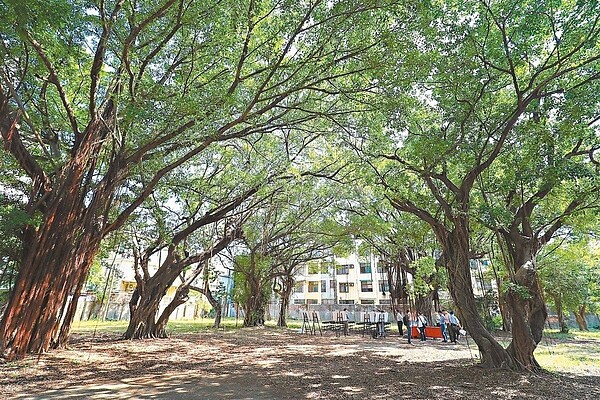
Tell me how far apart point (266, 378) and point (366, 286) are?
99.4 ft

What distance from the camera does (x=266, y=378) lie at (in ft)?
17.6

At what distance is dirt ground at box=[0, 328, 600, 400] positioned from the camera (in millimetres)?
4391

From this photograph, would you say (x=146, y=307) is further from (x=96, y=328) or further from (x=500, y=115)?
(x=500, y=115)

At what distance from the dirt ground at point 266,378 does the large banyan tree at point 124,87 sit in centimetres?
103

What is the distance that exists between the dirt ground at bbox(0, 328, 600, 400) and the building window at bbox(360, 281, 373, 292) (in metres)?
27.0

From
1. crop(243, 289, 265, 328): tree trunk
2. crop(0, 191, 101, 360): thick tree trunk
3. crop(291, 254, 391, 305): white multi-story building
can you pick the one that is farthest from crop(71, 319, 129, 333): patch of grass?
crop(291, 254, 391, 305): white multi-story building

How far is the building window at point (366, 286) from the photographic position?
112ft

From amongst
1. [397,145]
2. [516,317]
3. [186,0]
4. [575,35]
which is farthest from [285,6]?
[516,317]

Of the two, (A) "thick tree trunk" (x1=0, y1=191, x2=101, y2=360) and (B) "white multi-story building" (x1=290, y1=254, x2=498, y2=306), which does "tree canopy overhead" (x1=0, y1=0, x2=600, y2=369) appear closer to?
(A) "thick tree trunk" (x1=0, y1=191, x2=101, y2=360)

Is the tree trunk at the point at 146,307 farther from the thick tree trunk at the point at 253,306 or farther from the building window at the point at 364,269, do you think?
the building window at the point at 364,269

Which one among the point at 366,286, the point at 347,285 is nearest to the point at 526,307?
the point at 366,286

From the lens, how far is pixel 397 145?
24.0 feet

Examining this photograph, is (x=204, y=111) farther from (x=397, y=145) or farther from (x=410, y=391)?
(x=410, y=391)

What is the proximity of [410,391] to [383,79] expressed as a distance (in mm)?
4514
